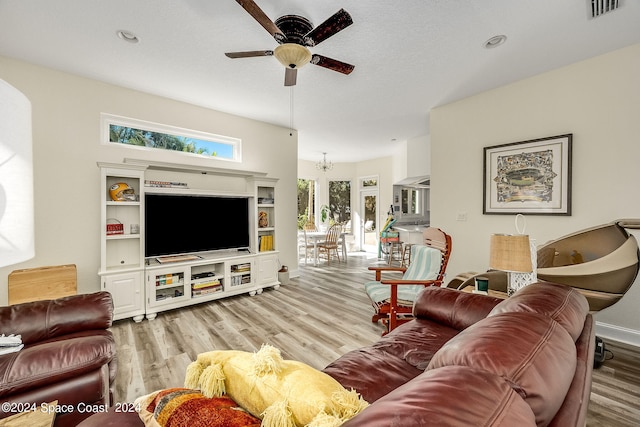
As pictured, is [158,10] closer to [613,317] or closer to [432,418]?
[432,418]

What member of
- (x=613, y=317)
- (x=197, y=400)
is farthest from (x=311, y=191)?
(x=197, y=400)

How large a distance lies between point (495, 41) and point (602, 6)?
27.0 inches

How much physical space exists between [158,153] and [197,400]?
3718mm

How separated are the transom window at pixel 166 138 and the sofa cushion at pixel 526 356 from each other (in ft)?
13.4

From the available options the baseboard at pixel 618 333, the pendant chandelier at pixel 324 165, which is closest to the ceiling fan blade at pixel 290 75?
the baseboard at pixel 618 333

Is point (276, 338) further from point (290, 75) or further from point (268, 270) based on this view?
point (290, 75)

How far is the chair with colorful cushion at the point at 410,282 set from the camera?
2.52 metres

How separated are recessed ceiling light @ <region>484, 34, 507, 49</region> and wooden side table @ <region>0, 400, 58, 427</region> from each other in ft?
12.3

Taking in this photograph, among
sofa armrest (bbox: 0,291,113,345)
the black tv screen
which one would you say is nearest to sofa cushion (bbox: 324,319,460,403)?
sofa armrest (bbox: 0,291,113,345)

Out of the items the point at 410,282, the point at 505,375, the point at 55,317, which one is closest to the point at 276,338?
the point at 410,282

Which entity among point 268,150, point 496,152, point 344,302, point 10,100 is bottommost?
point 344,302

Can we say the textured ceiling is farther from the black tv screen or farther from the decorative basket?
the decorative basket

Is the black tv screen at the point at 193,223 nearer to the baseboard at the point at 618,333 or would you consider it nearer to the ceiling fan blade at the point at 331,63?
the ceiling fan blade at the point at 331,63

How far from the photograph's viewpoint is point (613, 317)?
269 centimetres
